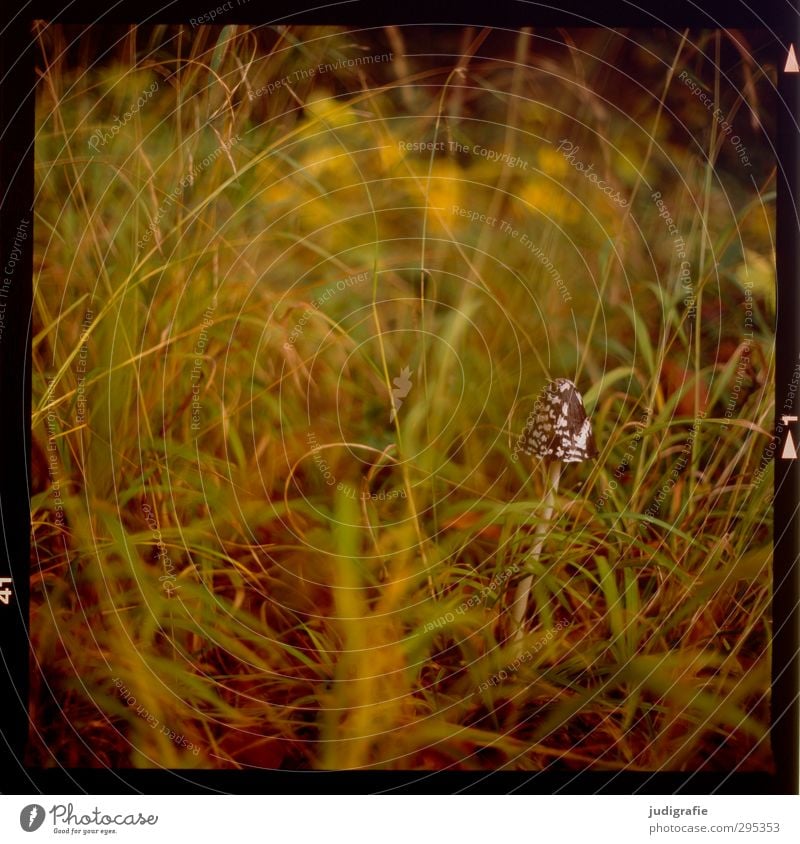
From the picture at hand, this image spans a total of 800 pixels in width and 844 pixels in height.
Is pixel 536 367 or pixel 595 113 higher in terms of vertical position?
pixel 595 113

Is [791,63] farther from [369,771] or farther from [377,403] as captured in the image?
[369,771]

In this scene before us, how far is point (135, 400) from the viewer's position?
823 mm

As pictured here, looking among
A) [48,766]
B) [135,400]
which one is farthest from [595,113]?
[48,766]

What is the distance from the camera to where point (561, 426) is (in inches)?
29.2

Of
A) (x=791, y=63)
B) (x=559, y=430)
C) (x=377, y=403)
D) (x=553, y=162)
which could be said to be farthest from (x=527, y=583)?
(x=791, y=63)

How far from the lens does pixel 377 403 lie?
82 centimetres

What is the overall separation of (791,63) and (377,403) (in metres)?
0.83

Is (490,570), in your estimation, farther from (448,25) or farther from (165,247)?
(448,25)

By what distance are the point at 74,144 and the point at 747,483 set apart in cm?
116

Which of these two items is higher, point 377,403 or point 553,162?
point 553,162

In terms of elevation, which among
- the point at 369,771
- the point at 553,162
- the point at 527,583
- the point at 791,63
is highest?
the point at 791,63

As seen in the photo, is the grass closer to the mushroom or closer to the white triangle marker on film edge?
the mushroom

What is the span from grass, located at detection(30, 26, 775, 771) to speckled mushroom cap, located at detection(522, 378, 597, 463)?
61 millimetres

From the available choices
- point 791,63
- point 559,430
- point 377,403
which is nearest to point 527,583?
point 559,430
